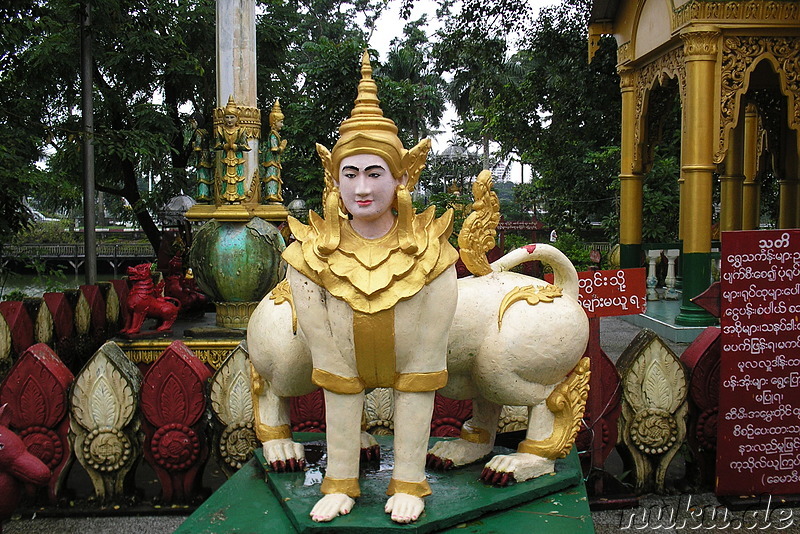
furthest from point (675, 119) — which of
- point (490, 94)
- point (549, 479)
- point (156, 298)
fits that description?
point (549, 479)

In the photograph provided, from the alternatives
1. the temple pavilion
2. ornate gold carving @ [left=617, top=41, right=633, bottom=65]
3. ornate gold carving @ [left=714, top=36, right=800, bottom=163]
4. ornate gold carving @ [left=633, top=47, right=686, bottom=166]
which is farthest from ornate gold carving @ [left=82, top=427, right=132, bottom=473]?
ornate gold carving @ [left=617, top=41, right=633, bottom=65]

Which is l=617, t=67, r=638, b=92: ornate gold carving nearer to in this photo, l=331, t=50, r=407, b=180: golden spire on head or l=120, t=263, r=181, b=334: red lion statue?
l=120, t=263, r=181, b=334: red lion statue

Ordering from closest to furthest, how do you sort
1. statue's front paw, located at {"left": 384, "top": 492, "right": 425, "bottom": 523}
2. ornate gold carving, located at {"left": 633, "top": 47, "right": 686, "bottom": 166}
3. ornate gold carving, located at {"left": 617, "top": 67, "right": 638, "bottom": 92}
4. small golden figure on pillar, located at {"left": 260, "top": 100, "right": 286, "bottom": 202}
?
statue's front paw, located at {"left": 384, "top": 492, "right": 425, "bottom": 523}, small golden figure on pillar, located at {"left": 260, "top": 100, "right": 286, "bottom": 202}, ornate gold carving, located at {"left": 633, "top": 47, "right": 686, "bottom": 166}, ornate gold carving, located at {"left": 617, "top": 67, "right": 638, "bottom": 92}

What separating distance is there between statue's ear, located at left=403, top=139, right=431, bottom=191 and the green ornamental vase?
3217mm

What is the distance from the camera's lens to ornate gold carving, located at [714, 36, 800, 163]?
6.51 meters

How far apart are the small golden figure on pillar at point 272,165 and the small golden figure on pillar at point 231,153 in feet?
0.95

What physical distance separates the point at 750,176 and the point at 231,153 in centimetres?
798

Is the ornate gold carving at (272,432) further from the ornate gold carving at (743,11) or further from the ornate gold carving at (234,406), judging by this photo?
the ornate gold carving at (743,11)

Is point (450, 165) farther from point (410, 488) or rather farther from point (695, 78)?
point (410, 488)

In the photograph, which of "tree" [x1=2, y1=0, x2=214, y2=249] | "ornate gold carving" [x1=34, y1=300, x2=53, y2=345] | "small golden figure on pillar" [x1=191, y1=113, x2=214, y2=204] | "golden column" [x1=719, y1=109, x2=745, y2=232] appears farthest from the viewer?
"golden column" [x1=719, y1=109, x2=745, y2=232]

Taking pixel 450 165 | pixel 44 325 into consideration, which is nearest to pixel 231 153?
pixel 44 325

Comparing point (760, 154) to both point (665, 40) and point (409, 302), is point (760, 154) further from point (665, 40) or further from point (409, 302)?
point (409, 302)

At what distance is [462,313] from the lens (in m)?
2.45

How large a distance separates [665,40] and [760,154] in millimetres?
4162
